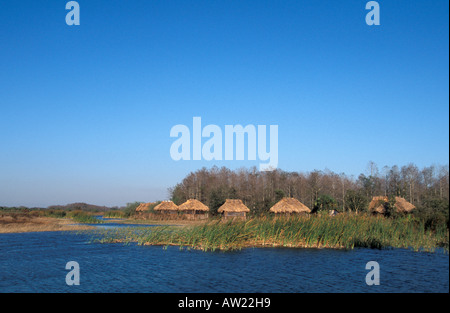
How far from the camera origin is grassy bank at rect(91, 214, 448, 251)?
77.7ft

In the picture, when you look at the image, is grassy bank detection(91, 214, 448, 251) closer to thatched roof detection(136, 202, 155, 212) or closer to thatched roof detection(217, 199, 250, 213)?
thatched roof detection(217, 199, 250, 213)

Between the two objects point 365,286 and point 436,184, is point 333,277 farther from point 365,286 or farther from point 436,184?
point 436,184

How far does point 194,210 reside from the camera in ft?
192

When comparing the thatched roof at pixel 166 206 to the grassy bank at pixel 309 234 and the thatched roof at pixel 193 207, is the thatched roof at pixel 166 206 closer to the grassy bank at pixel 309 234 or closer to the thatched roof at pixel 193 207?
the thatched roof at pixel 193 207

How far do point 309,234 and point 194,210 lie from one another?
1430 inches

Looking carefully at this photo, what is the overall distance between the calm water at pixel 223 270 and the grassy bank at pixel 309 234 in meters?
0.93

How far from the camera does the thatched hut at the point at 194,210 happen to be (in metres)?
57.9

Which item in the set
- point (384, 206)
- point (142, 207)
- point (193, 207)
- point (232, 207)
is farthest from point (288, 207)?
point (142, 207)

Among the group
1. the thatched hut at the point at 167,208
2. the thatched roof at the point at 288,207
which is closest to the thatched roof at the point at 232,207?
the thatched roof at the point at 288,207

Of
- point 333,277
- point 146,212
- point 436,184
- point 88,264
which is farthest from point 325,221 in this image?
point 436,184

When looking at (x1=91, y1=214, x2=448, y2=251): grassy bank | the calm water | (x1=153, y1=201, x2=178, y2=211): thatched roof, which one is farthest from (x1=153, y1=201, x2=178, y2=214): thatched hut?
the calm water

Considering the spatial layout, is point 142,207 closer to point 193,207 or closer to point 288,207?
point 193,207

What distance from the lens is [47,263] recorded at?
2041cm

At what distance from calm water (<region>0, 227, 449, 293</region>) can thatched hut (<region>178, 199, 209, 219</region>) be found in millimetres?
32909
